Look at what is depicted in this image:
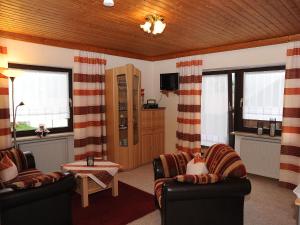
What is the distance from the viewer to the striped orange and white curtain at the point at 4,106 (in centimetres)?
334

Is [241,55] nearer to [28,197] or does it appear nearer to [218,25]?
[218,25]

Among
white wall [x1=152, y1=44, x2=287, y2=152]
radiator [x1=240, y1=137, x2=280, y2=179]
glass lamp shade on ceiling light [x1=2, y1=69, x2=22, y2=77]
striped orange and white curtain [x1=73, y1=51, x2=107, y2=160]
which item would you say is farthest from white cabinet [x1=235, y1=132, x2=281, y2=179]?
glass lamp shade on ceiling light [x1=2, y1=69, x2=22, y2=77]

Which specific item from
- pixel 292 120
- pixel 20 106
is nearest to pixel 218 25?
pixel 292 120

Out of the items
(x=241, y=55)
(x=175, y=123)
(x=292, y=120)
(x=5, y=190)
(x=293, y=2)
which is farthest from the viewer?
(x=175, y=123)

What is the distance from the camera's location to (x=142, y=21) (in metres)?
2.91

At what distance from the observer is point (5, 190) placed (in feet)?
6.54

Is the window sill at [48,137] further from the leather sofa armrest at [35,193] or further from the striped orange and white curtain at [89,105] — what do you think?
the leather sofa armrest at [35,193]

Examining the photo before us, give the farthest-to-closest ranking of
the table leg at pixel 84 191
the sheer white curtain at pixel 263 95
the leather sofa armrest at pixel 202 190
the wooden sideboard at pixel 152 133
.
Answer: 1. the wooden sideboard at pixel 152 133
2. the sheer white curtain at pixel 263 95
3. the table leg at pixel 84 191
4. the leather sofa armrest at pixel 202 190

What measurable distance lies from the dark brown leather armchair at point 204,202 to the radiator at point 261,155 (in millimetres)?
1941

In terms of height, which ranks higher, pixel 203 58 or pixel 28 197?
pixel 203 58

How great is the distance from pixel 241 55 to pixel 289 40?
0.78 m

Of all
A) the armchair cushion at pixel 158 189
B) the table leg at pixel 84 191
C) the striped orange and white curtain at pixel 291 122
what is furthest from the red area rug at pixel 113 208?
the striped orange and white curtain at pixel 291 122

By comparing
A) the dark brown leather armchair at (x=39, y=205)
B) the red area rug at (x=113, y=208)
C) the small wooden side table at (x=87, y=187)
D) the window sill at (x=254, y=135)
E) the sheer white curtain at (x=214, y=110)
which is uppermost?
the sheer white curtain at (x=214, y=110)

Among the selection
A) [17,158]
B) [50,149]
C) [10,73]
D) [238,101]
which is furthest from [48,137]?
[238,101]
